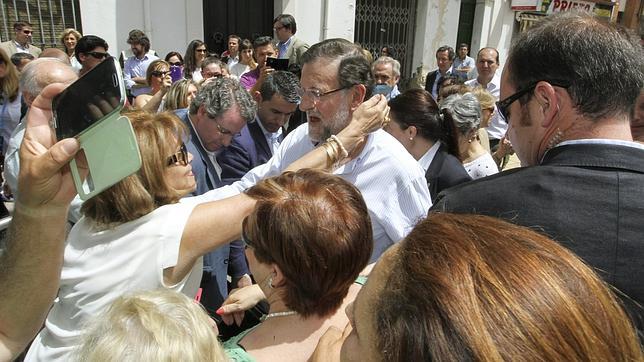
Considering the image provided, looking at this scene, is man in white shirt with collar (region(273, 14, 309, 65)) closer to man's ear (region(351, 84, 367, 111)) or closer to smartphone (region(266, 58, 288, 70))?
smartphone (region(266, 58, 288, 70))

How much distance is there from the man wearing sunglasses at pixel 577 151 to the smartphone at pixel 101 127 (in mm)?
834

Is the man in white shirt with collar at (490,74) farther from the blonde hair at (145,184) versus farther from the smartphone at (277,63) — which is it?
the blonde hair at (145,184)

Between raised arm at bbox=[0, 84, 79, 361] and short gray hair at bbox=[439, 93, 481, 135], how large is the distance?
8.23 feet

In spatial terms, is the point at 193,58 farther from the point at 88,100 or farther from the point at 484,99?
the point at 88,100

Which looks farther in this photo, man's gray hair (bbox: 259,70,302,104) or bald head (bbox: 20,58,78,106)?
man's gray hair (bbox: 259,70,302,104)

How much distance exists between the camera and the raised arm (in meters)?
1.04

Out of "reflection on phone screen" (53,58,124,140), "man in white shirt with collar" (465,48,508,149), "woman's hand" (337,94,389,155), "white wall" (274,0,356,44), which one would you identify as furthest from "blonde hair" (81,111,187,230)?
"white wall" (274,0,356,44)

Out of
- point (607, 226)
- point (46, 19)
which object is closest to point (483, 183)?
point (607, 226)

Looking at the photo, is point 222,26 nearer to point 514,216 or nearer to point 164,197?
point 164,197

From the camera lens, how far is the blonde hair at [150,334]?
1022mm

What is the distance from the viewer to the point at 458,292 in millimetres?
601

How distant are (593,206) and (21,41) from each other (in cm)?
903

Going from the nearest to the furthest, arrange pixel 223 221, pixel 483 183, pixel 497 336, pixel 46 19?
pixel 497 336 → pixel 483 183 → pixel 223 221 → pixel 46 19

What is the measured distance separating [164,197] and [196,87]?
97.6 inches
